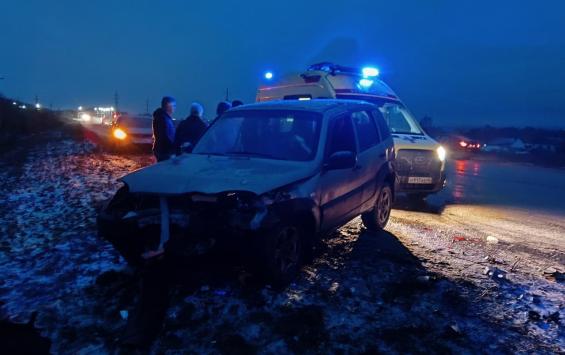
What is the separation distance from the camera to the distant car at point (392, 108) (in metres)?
8.30

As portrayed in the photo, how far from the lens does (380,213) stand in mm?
6570

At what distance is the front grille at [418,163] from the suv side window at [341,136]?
3120mm

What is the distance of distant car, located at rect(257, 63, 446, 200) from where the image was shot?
8305mm

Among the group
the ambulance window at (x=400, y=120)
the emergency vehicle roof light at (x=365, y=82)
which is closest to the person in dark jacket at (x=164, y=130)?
the emergency vehicle roof light at (x=365, y=82)

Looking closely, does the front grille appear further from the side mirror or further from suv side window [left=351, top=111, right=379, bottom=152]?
the side mirror

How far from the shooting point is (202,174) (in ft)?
13.4

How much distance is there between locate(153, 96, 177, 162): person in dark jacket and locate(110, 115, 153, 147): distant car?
975 centimetres

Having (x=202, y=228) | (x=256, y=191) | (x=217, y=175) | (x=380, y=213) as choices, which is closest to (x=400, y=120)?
(x=380, y=213)

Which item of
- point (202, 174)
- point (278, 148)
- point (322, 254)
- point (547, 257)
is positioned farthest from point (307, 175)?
point (547, 257)

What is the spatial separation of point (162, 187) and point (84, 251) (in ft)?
6.75

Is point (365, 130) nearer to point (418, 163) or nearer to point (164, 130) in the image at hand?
point (418, 163)

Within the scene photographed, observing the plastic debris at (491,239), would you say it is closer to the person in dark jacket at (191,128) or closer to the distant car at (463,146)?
the person in dark jacket at (191,128)

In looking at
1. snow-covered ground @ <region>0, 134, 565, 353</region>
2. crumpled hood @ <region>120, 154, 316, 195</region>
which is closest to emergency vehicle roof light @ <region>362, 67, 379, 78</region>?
snow-covered ground @ <region>0, 134, 565, 353</region>

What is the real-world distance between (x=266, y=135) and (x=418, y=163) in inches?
172
